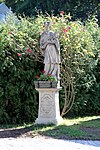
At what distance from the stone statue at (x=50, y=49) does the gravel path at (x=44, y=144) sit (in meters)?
2.20

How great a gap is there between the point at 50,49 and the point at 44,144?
291cm

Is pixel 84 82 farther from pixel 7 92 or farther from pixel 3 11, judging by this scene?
pixel 3 11

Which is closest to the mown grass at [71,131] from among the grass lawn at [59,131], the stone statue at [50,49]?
the grass lawn at [59,131]

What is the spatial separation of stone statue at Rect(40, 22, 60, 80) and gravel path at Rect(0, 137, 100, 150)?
Result: 220 centimetres

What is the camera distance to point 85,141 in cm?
704

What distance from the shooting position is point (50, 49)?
881cm

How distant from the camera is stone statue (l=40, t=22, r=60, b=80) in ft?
28.7

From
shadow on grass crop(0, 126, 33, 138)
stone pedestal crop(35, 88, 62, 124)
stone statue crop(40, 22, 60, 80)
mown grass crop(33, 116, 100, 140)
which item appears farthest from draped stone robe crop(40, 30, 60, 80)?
shadow on grass crop(0, 126, 33, 138)

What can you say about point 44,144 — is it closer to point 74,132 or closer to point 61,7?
point 74,132

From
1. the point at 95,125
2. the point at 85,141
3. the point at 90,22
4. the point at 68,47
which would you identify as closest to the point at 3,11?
the point at 90,22

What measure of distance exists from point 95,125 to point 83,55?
2.24 meters

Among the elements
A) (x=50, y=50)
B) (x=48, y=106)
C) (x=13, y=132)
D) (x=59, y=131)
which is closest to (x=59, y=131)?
(x=59, y=131)

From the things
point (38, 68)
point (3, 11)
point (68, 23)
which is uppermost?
point (3, 11)

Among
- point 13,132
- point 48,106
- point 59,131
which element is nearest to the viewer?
point 59,131
